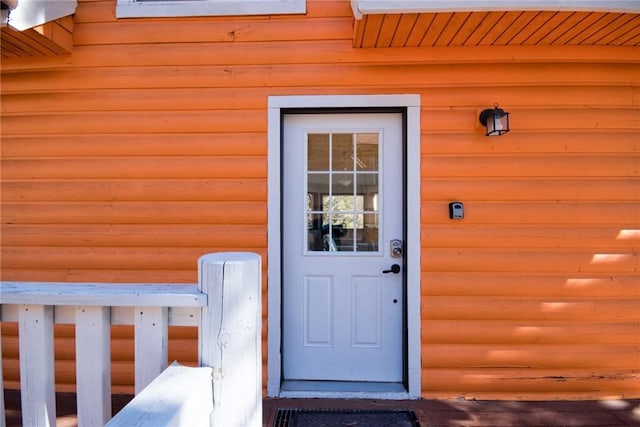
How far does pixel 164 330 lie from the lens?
1.05 m

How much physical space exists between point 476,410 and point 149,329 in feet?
7.59

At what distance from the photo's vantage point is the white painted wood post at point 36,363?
1053 mm

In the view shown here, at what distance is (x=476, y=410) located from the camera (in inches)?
96.1

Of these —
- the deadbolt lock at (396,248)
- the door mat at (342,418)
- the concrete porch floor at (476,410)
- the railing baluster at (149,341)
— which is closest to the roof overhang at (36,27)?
the railing baluster at (149,341)

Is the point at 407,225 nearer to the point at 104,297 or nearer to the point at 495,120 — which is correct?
the point at 495,120

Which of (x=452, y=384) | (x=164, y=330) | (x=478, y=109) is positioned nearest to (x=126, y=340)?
(x=164, y=330)

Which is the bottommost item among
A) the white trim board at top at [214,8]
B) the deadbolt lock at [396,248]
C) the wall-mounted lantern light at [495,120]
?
the deadbolt lock at [396,248]

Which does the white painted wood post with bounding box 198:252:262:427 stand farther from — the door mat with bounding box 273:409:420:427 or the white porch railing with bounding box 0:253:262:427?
the door mat with bounding box 273:409:420:427

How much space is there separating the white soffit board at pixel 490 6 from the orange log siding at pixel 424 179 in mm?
492

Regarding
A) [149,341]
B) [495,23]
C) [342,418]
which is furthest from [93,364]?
[495,23]

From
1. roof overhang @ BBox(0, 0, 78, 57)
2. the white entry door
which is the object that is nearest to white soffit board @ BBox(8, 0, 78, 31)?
roof overhang @ BBox(0, 0, 78, 57)

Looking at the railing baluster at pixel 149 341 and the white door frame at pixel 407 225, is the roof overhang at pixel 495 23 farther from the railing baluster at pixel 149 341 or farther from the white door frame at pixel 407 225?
the railing baluster at pixel 149 341

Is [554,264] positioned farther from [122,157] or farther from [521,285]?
[122,157]

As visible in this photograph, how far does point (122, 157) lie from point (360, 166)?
70.2 inches
